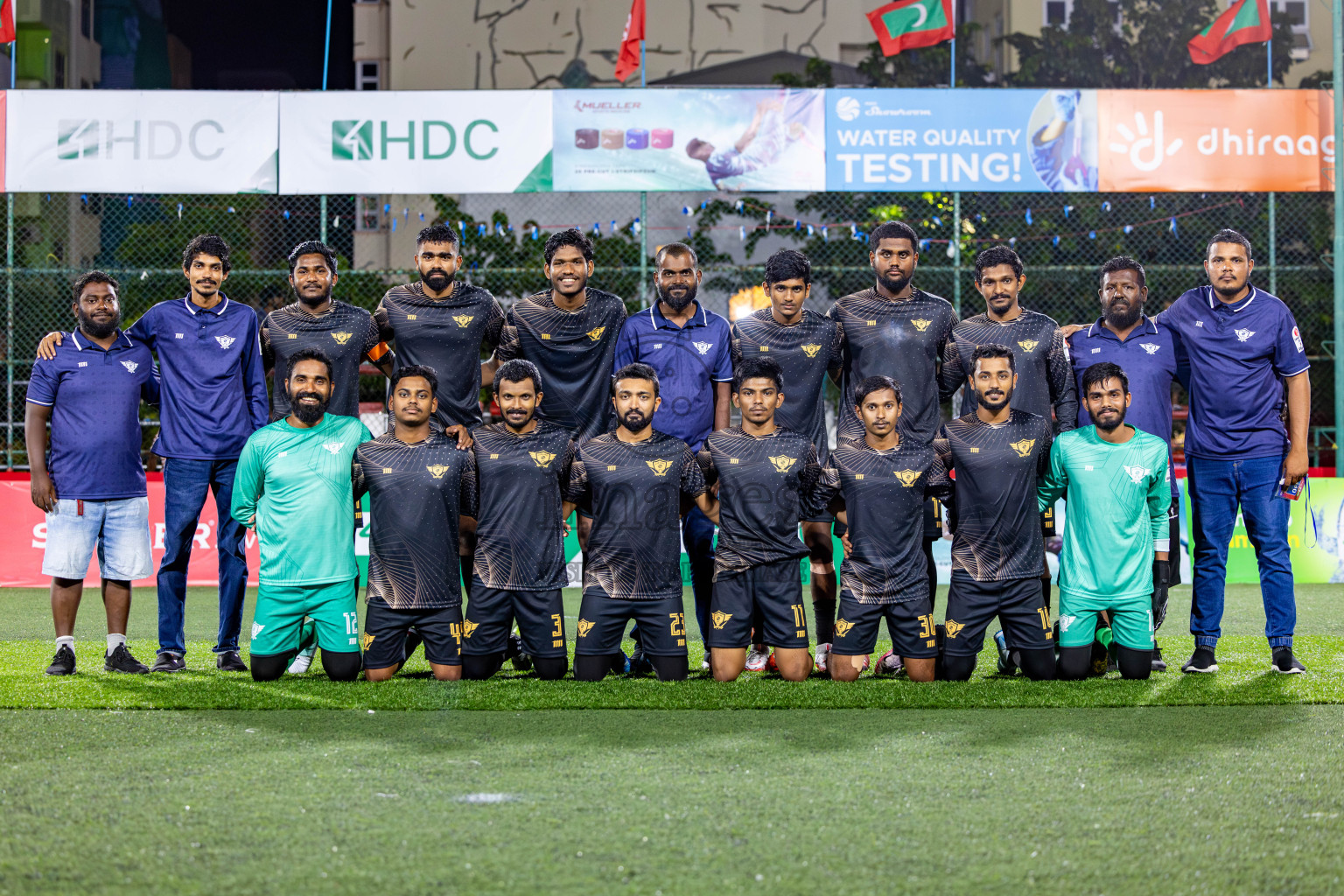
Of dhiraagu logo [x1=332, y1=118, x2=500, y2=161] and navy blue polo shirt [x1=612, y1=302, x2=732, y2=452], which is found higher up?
dhiraagu logo [x1=332, y1=118, x2=500, y2=161]

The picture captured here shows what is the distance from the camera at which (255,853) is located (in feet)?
9.62

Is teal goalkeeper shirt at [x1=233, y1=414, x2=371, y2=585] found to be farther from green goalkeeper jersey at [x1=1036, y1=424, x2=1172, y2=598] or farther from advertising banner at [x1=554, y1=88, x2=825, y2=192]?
advertising banner at [x1=554, y1=88, x2=825, y2=192]

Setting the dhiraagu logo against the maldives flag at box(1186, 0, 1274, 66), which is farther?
the maldives flag at box(1186, 0, 1274, 66)

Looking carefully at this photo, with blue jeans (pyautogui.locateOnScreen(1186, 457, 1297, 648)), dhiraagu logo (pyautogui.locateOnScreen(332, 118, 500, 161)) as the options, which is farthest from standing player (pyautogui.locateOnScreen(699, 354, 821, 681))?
dhiraagu logo (pyautogui.locateOnScreen(332, 118, 500, 161))

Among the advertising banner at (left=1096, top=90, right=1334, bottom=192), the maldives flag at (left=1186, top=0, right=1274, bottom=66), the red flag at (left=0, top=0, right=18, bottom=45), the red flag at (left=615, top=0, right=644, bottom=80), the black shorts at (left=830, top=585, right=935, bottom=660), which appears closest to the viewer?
the black shorts at (left=830, top=585, right=935, bottom=660)

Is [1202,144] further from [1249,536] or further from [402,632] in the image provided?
[402,632]

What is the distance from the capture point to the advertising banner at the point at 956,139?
12.2 m

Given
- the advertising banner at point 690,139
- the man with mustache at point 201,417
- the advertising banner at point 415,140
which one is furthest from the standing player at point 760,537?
the advertising banner at point 415,140

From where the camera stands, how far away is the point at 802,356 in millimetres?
5895

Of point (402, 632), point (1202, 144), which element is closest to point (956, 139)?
point (1202, 144)

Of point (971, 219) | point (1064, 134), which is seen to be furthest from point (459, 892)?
point (971, 219)

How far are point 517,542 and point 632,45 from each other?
369 inches

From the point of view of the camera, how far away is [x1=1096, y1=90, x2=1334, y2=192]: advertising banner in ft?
40.8

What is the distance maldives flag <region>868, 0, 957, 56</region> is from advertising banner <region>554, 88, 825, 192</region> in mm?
1789
